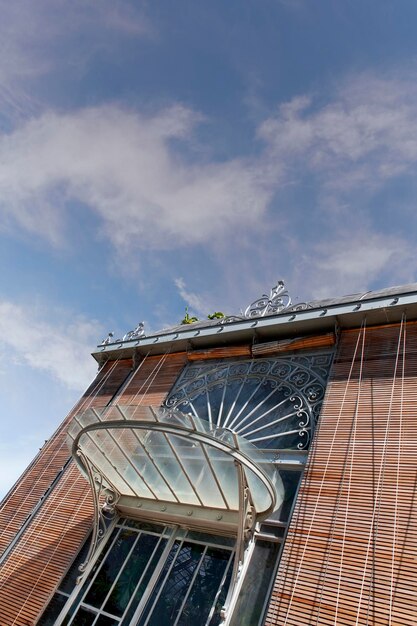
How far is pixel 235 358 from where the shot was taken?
287 inches

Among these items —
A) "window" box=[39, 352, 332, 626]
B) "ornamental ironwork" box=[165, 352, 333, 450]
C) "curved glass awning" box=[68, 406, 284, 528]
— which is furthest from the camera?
"ornamental ironwork" box=[165, 352, 333, 450]

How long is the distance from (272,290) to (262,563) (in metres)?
5.01

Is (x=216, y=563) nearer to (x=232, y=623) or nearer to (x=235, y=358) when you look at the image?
(x=232, y=623)

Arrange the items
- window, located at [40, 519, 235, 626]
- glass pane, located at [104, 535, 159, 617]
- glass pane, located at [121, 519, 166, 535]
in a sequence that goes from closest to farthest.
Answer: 1. window, located at [40, 519, 235, 626]
2. glass pane, located at [104, 535, 159, 617]
3. glass pane, located at [121, 519, 166, 535]

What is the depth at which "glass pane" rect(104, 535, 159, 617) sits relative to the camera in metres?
4.67

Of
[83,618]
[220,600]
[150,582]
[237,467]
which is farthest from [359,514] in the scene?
[83,618]

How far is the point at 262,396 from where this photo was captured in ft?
20.5

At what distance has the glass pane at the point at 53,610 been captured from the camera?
16.3 feet

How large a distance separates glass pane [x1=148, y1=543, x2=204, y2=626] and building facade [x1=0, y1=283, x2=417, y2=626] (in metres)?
0.02

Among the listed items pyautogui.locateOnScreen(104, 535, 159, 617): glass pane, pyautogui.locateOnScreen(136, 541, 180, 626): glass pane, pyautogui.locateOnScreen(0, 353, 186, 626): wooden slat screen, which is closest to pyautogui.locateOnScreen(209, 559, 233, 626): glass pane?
pyautogui.locateOnScreen(136, 541, 180, 626): glass pane

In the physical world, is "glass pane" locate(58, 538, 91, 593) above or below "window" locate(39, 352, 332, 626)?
below

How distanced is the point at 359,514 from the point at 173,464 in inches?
85.7

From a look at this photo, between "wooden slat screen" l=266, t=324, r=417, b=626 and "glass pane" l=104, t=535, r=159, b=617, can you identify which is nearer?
"wooden slat screen" l=266, t=324, r=417, b=626

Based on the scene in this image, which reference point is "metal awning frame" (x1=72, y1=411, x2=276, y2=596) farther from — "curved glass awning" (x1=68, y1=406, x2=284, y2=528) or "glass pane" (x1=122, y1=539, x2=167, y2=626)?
"glass pane" (x1=122, y1=539, x2=167, y2=626)
